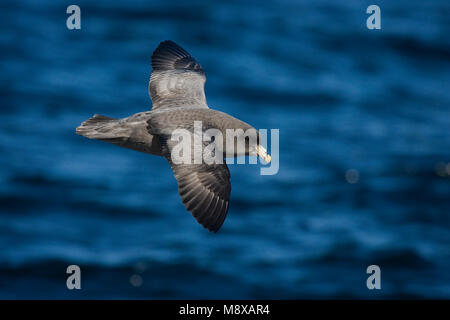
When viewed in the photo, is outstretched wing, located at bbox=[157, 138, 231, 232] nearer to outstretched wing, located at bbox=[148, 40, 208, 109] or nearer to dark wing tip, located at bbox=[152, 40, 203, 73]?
outstretched wing, located at bbox=[148, 40, 208, 109]

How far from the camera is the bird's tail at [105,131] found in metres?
8.59

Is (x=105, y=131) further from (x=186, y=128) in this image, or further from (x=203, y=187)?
(x=203, y=187)

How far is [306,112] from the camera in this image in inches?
1169

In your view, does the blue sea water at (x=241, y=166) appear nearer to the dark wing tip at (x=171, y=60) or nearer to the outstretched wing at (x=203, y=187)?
the dark wing tip at (x=171, y=60)

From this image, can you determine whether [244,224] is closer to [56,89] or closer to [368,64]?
[56,89]

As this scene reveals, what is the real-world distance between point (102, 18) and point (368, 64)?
488 inches

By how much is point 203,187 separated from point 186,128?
28.4 inches

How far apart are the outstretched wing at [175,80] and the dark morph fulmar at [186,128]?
1cm

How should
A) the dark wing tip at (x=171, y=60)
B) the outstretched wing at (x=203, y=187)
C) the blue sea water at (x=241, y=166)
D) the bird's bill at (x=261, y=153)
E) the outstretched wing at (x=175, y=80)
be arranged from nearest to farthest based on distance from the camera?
the outstretched wing at (x=203, y=187)
the bird's bill at (x=261, y=153)
the outstretched wing at (x=175, y=80)
the dark wing tip at (x=171, y=60)
the blue sea water at (x=241, y=166)

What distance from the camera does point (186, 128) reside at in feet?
27.0

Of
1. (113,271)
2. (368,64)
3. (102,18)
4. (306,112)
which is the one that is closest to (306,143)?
(306,112)

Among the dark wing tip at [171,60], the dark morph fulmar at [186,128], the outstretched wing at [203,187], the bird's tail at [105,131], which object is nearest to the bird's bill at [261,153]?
the dark morph fulmar at [186,128]

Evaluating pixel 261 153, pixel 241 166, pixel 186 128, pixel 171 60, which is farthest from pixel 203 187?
pixel 241 166

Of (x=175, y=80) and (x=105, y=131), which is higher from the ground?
(x=175, y=80)
